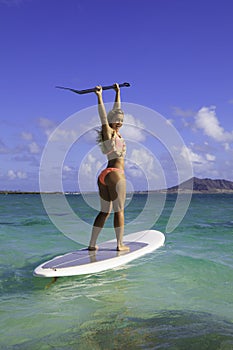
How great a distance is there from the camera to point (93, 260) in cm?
652

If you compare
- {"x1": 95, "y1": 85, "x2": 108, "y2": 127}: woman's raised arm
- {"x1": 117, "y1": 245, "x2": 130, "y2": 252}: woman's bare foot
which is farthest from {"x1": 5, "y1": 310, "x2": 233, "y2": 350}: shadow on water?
{"x1": 95, "y1": 85, "x2": 108, "y2": 127}: woman's raised arm

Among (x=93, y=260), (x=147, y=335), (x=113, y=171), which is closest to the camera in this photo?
(x=147, y=335)

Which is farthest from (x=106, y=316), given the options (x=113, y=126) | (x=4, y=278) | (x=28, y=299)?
(x=113, y=126)

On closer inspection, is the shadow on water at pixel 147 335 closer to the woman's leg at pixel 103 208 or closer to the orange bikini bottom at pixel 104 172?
the woman's leg at pixel 103 208

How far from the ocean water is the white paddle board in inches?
10.2

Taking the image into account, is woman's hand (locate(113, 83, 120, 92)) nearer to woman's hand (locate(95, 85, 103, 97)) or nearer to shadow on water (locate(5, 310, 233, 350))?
woman's hand (locate(95, 85, 103, 97))

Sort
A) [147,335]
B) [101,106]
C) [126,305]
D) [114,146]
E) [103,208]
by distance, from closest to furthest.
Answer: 1. [147,335]
2. [126,305]
3. [101,106]
4. [114,146]
5. [103,208]

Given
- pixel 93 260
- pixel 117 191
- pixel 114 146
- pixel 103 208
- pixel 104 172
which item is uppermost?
pixel 114 146

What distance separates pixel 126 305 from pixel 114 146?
2.71 m

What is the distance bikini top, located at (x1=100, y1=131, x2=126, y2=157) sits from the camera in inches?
261

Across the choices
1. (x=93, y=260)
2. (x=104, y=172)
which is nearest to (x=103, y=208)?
(x=104, y=172)

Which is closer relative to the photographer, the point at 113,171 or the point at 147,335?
the point at 147,335

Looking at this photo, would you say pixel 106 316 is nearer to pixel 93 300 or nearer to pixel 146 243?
pixel 93 300

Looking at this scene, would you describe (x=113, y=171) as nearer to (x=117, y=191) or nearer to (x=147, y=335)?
(x=117, y=191)
